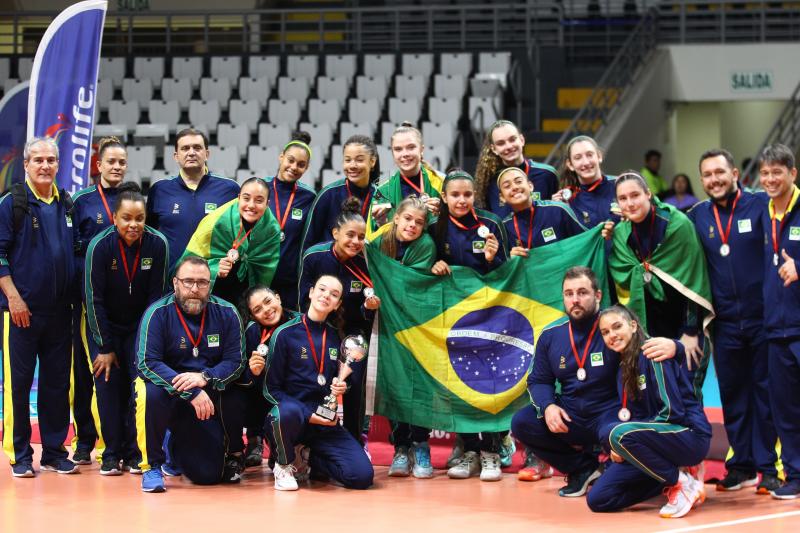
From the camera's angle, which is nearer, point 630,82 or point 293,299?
point 293,299

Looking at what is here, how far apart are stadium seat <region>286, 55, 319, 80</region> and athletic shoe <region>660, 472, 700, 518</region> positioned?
1098 centimetres

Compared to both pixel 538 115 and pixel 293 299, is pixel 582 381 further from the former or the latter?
pixel 538 115

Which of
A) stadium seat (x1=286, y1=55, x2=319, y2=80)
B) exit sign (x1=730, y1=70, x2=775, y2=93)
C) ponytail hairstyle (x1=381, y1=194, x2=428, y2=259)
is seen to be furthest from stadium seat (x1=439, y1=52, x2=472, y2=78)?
ponytail hairstyle (x1=381, y1=194, x2=428, y2=259)

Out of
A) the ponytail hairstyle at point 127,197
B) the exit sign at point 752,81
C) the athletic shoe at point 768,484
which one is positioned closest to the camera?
the athletic shoe at point 768,484

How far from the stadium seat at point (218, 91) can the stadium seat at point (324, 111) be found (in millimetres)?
1261

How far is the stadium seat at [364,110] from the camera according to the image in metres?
14.8

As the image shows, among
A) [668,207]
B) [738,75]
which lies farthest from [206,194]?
[738,75]

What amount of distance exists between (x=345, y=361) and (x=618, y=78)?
34.1ft

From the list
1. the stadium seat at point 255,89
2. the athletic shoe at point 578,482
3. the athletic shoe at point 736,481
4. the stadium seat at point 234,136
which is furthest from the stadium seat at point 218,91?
the athletic shoe at point 736,481

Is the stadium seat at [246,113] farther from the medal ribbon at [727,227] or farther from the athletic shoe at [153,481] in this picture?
the medal ribbon at [727,227]

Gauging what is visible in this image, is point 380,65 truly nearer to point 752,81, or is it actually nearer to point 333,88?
point 333,88

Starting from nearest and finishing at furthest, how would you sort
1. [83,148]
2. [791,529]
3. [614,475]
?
[791,529] < [614,475] < [83,148]

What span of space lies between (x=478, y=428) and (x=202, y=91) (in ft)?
32.8

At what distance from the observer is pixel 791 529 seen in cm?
522
